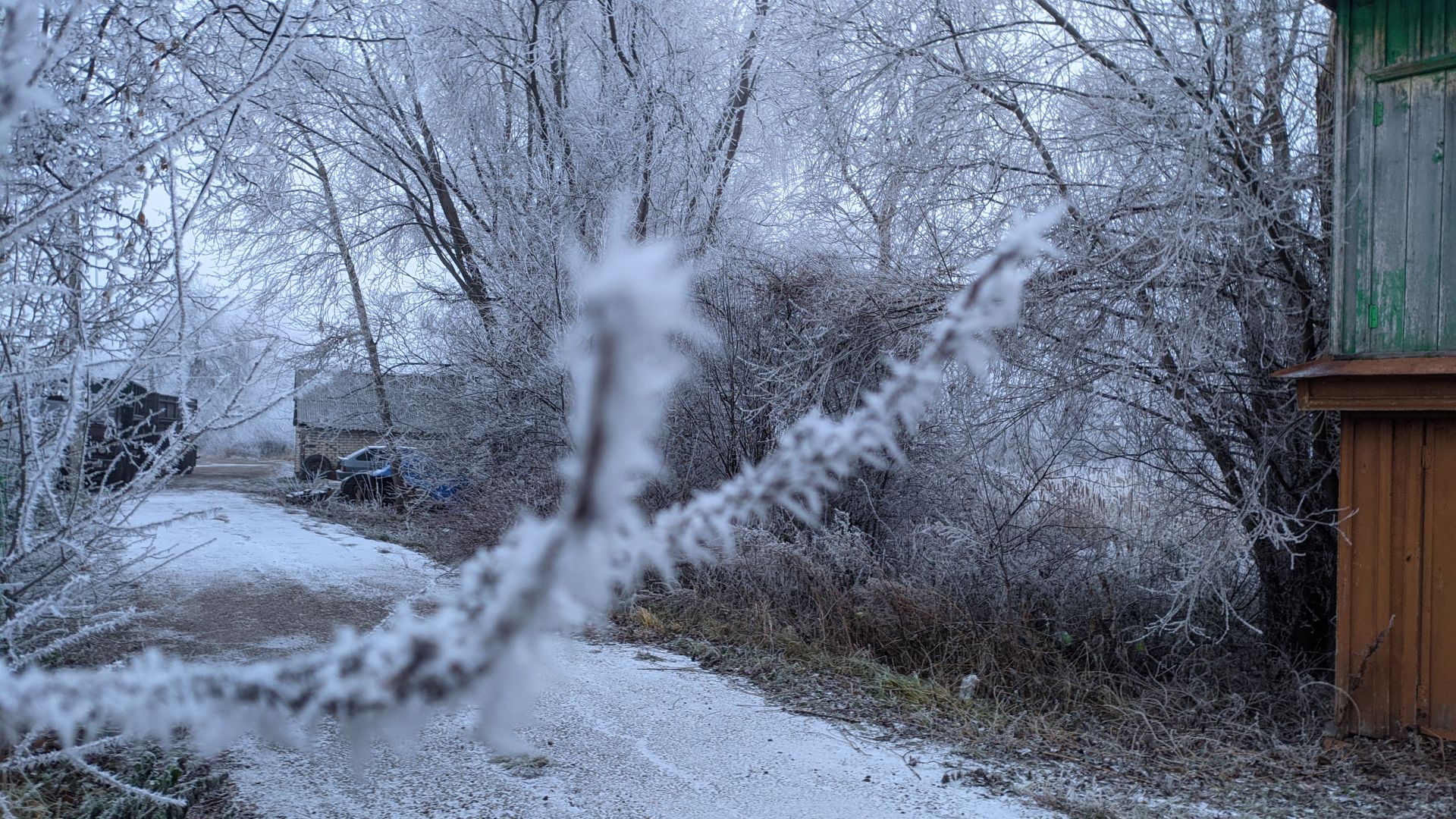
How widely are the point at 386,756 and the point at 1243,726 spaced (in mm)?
4340

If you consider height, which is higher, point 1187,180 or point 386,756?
point 1187,180

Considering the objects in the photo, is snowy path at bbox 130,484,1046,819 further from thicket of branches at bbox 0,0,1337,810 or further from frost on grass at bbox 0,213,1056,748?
frost on grass at bbox 0,213,1056,748

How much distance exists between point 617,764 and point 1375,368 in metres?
4.11

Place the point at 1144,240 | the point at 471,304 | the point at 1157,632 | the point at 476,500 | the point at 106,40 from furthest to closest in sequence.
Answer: the point at 471,304, the point at 476,500, the point at 1157,632, the point at 1144,240, the point at 106,40

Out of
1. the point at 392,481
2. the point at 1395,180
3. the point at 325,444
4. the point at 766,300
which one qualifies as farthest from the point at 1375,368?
the point at 325,444

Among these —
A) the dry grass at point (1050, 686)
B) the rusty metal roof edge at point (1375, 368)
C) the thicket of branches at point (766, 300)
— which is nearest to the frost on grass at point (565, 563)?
the thicket of branches at point (766, 300)

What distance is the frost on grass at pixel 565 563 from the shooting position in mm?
569

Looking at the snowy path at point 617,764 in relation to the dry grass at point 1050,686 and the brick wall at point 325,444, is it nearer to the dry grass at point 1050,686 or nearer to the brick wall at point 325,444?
the dry grass at point 1050,686

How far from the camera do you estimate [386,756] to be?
15.3 feet

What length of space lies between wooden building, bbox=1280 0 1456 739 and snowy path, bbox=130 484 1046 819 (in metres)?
2.28

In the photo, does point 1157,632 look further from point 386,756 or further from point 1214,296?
point 386,756

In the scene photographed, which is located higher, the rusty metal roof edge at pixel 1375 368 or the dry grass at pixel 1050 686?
the rusty metal roof edge at pixel 1375 368

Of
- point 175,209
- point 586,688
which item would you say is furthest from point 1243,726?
point 175,209

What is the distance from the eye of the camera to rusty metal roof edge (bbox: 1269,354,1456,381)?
4.60 metres
